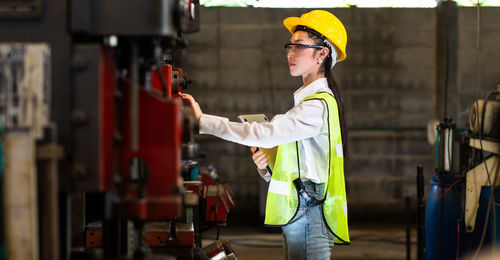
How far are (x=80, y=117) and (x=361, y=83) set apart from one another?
5.70m

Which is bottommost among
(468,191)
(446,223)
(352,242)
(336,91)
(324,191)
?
(352,242)

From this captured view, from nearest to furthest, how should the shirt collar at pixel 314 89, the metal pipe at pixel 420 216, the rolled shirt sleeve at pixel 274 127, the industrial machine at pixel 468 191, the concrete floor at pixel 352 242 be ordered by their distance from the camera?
the rolled shirt sleeve at pixel 274 127 < the shirt collar at pixel 314 89 < the industrial machine at pixel 468 191 < the metal pipe at pixel 420 216 < the concrete floor at pixel 352 242

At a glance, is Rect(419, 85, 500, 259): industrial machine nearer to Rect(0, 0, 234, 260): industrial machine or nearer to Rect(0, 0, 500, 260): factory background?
Rect(0, 0, 500, 260): factory background

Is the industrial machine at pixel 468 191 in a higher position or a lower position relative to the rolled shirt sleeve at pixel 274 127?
lower

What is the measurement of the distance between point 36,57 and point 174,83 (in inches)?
36.5

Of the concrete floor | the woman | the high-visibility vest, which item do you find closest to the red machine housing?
the woman

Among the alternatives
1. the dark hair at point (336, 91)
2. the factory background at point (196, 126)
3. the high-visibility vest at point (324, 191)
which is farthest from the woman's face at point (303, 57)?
the factory background at point (196, 126)

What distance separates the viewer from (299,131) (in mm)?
2215

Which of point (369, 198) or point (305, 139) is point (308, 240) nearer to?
point (305, 139)

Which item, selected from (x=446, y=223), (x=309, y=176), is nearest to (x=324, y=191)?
(x=309, y=176)

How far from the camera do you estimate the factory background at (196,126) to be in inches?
46.9

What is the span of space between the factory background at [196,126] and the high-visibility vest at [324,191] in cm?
36

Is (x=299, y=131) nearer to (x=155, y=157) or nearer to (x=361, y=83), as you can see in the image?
(x=155, y=157)

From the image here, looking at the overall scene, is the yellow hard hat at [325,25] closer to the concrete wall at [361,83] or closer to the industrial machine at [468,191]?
the industrial machine at [468,191]
